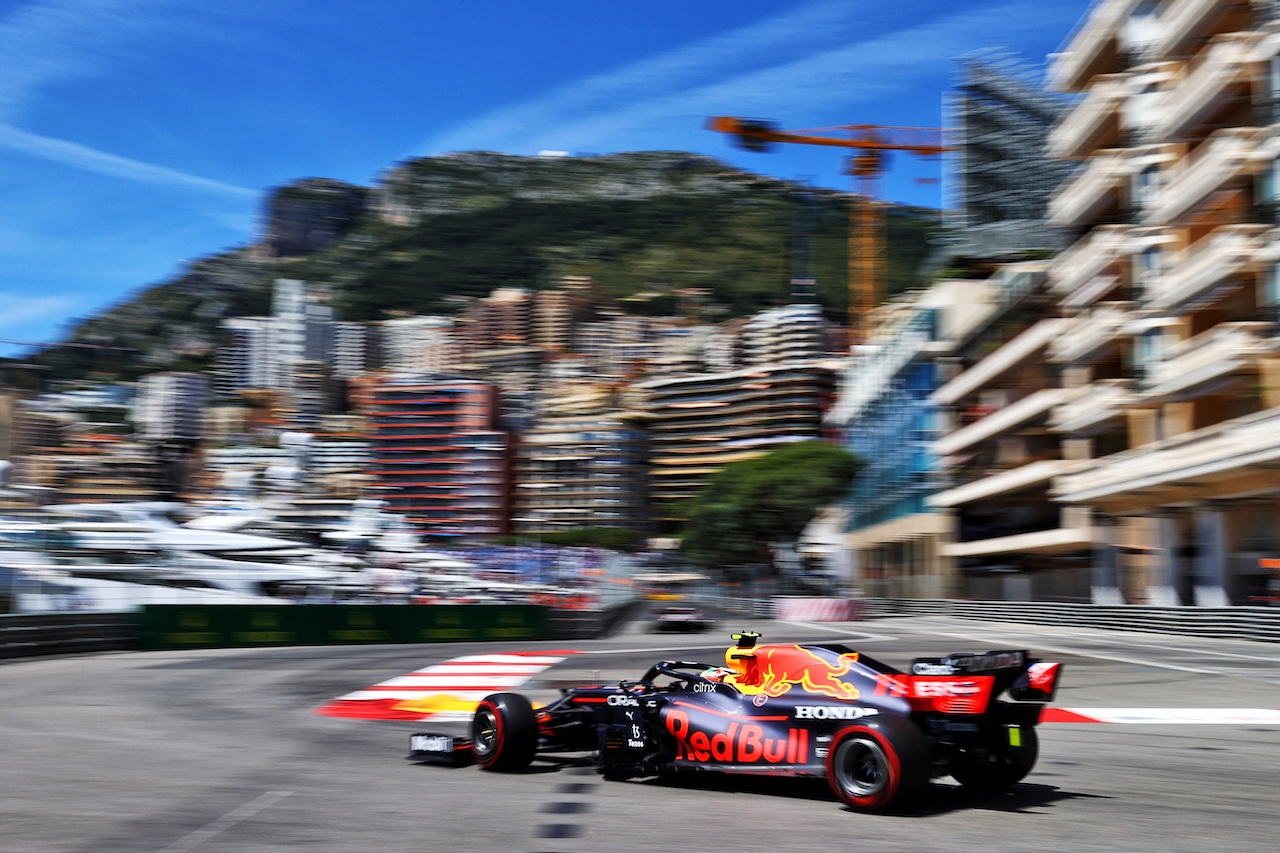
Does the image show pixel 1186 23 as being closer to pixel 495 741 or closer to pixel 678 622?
pixel 678 622

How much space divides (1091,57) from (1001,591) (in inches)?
1057

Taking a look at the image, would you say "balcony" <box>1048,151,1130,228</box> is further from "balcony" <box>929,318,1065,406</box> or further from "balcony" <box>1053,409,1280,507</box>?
"balcony" <box>1053,409,1280,507</box>

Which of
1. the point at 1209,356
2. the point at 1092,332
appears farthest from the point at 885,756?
the point at 1092,332

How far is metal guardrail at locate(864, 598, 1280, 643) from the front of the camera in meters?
27.0

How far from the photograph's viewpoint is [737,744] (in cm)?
847

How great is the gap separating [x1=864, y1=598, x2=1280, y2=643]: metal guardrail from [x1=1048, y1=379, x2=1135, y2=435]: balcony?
6.83 meters

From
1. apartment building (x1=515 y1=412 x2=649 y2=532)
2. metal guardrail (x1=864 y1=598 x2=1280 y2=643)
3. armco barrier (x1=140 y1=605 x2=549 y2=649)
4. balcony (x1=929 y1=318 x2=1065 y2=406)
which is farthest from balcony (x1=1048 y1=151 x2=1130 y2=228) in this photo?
apartment building (x1=515 y1=412 x2=649 y2=532)

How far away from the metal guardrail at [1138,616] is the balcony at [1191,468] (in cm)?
380

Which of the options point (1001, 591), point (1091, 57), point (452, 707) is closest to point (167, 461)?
point (1001, 591)

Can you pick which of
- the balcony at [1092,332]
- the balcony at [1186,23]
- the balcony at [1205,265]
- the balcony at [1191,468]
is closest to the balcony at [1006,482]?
the balcony at [1092,332]

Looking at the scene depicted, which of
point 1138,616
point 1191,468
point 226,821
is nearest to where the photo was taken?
point 226,821

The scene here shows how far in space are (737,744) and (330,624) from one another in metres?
22.6

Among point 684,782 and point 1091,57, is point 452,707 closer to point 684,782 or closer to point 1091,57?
point 684,782

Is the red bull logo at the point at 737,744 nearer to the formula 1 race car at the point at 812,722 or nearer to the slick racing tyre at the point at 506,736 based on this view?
the formula 1 race car at the point at 812,722
